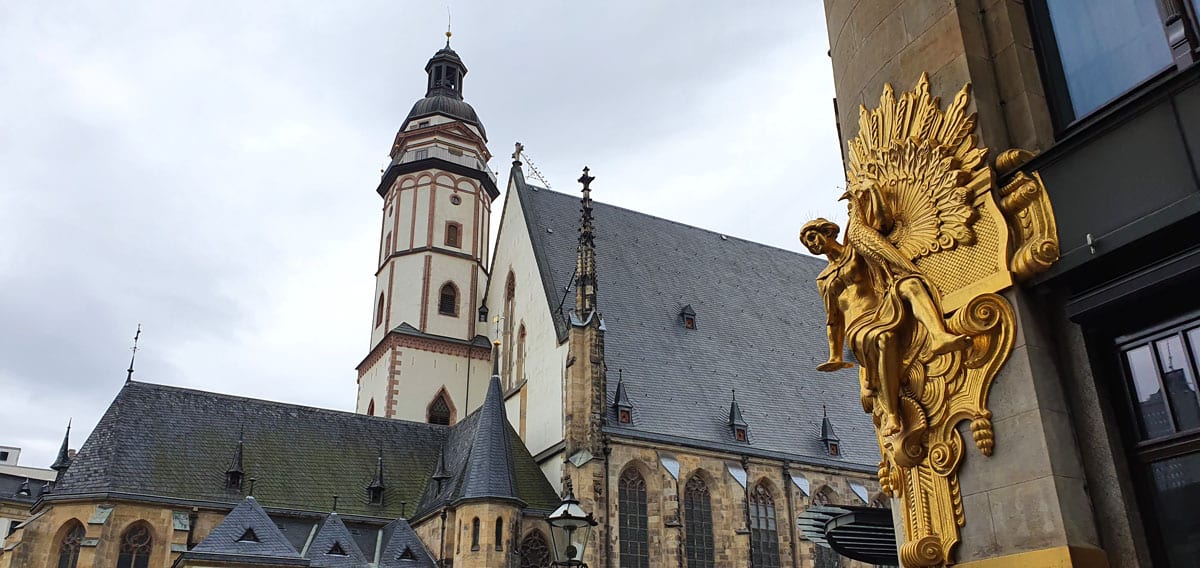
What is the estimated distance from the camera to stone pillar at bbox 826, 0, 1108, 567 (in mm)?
5461

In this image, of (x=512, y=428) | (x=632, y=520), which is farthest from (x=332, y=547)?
(x=632, y=520)

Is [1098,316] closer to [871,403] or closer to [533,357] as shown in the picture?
[871,403]

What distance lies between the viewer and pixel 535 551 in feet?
87.8

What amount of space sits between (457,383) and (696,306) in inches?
392

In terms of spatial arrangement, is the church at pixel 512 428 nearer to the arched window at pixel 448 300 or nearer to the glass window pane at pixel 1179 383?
the arched window at pixel 448 300

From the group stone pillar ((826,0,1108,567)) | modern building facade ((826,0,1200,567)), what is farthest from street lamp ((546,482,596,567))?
modern building facade ((826,0,1200,567))

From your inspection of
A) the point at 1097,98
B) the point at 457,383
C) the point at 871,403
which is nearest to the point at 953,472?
the point at 871,403

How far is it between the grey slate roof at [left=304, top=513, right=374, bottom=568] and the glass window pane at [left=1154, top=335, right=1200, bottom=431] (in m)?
23.9

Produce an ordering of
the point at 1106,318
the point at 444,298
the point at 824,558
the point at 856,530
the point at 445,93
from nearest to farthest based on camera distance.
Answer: the point at 1106,318
the point at 856,530
the point at 824,558
the point at 444,298
the point at 445,93

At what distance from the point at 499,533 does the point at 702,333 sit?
12.2 meters

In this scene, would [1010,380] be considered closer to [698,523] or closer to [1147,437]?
[1147,437]

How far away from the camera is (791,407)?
34219 millimetres

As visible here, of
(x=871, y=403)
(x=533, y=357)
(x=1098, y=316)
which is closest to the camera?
(x=1098, y=316)

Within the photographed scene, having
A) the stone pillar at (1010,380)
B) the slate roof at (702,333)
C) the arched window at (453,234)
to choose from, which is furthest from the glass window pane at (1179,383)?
the arched window at (453,234)
